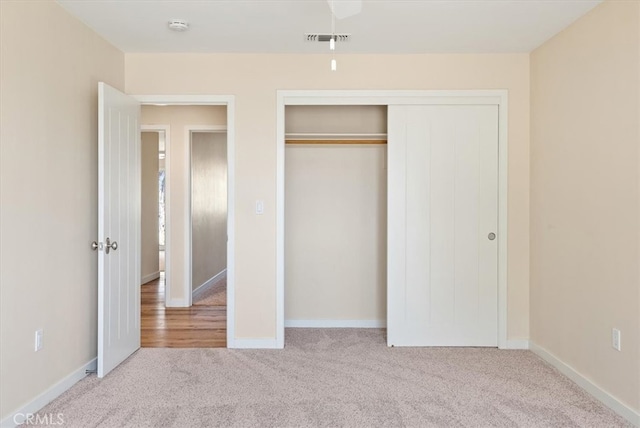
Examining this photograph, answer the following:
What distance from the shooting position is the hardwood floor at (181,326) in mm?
3832

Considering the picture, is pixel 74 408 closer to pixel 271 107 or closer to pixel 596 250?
pixel 271 107

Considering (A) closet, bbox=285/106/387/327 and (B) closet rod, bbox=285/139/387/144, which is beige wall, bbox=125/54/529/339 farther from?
(A) closet, bbox=285/106/387/327

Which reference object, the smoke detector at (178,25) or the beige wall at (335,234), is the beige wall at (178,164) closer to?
the beige wall at (335,234)

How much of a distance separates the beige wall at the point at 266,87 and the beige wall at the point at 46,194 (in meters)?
0.67

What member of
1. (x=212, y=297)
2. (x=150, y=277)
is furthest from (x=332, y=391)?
(x=150, y=277)

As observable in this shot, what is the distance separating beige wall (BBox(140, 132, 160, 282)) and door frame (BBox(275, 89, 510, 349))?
3.89 m

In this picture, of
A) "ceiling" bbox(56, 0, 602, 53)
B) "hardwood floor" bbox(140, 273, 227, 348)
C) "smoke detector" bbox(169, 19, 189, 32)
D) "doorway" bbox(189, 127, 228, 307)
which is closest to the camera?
"ceiling" bbox(56, 0, 602, 53)

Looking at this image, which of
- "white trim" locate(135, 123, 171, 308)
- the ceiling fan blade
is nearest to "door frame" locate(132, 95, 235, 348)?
the ceiling fan blade

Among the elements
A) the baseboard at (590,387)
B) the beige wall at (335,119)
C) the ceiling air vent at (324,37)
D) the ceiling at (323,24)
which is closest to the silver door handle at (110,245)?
the ceiling at (323,24)

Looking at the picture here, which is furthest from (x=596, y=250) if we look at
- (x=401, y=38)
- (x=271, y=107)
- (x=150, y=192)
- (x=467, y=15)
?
(x=150, y=192)

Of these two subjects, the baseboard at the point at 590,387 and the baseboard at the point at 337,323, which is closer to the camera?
the baseboard at the point at 590,387

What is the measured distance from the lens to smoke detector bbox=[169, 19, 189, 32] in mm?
2969

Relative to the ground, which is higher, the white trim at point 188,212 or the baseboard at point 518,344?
the white trim at point 188,212

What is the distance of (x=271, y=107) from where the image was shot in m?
3.65
